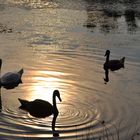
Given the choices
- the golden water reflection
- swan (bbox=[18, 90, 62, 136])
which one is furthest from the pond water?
swan (bbox=[18, 90, 62, 136])

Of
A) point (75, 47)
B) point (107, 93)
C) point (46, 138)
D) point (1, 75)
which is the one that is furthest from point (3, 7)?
point (46, 138)

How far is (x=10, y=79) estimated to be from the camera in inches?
642

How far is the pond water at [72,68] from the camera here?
12.1m

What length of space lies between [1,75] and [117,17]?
50.1ft

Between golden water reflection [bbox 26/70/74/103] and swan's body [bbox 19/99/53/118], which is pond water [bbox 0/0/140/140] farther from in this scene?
swan's body [bbox 19/99/53/118]

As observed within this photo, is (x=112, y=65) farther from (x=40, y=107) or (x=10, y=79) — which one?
(x=40, y=107)

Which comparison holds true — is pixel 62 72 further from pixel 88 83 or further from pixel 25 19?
pixel 25 19

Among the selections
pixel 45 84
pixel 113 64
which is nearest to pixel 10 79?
pixel 45 84

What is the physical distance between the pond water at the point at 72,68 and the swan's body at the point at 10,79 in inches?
10.4

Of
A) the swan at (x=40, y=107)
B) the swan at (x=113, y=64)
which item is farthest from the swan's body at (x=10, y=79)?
the swan at (x=113, y=64)

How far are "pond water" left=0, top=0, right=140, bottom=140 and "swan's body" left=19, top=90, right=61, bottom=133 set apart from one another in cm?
18

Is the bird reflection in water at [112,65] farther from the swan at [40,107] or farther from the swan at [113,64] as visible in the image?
the swan at [40,107]

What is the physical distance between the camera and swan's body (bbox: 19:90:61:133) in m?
13.2

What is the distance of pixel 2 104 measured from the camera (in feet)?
45.1
